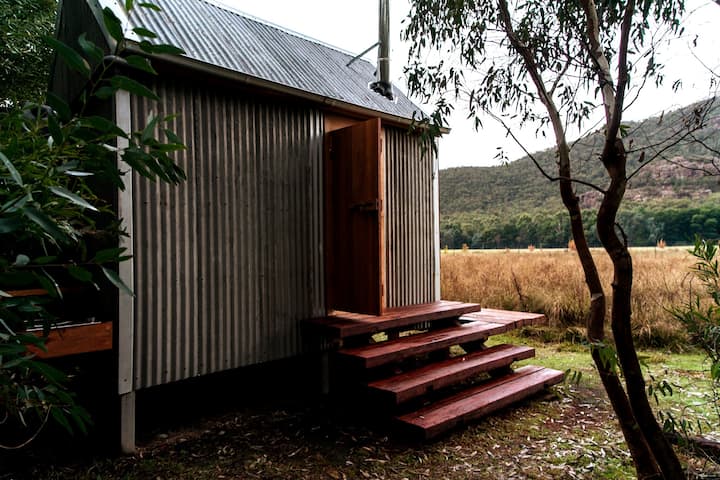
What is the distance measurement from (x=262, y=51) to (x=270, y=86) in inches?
30.1

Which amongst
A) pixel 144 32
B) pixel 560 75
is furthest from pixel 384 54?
pixel 144 32

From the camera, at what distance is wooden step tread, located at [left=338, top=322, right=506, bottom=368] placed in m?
3.31

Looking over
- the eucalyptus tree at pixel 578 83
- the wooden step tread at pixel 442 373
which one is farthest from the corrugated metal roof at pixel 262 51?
the wooden step tread at pixel 442 373

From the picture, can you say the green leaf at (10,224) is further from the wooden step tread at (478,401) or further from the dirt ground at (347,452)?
the wooden step tread at (478,401)

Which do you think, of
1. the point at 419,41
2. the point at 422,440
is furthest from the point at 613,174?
the point at 422,440

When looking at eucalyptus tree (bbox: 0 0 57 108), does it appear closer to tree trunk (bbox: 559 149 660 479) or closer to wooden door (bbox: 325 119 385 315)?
wooden door (bbox: 325 119 385 315)

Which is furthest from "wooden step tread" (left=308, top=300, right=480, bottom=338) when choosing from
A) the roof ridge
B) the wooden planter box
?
the roof ridge

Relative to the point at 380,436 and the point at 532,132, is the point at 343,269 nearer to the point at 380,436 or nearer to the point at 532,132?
the point at 380,436

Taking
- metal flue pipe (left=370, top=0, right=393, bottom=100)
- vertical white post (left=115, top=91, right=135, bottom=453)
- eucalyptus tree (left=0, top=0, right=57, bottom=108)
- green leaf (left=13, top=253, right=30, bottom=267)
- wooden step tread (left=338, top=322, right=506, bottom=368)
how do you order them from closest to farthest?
green leaf (left=13, top=253, right=30, bottom=267) < vertical white post (left=115, top=91, right=135, bottom=453) < wooden step tread (left=338, top=322, right=506, bottom=368) < metal flue pipe (left=370, top=0, right=393, bottom=100) < eucalyptus tree (left=0, top=0, right=57, bottom=108)

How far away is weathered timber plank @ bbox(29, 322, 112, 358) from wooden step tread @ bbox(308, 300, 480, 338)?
5.16 feet

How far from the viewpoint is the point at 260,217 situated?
365cm

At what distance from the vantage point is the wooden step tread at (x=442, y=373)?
310 centimetres

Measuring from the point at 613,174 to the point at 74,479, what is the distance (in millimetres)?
3465

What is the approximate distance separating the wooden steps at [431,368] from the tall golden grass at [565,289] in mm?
2134
